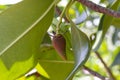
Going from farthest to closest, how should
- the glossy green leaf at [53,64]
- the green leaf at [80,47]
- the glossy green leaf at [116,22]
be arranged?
the glossy green leaf at [116,22] → the glossy green leaf at [53,64] → the green leaf at [80,47]

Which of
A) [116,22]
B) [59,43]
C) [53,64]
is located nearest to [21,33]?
[59,43]

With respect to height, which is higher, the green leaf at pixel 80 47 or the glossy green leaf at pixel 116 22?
the green leaf at pixel 80 47

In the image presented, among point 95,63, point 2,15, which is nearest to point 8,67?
point 2,15

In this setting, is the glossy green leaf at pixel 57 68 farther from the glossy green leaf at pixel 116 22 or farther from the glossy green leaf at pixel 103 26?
the glossy green leaf at pixel 116 22

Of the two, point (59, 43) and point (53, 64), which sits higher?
point (59, 43)

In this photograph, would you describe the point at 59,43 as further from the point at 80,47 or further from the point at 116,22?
the point at 116,22

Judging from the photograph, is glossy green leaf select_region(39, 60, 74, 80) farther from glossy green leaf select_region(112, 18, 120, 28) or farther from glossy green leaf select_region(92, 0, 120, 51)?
glossy green leaf select_region(112, 18, 120, 28)

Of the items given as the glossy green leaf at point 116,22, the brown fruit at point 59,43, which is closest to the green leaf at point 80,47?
the brown fruit at point 59,43

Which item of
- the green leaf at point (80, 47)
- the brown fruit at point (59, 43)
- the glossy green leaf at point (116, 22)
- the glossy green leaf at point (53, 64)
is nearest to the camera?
the green leaf at point (80, 47)

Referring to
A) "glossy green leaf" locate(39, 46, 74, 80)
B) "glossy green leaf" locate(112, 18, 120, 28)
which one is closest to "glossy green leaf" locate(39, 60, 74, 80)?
"glossy green leaf" locate(39, 46, 74, 80)
